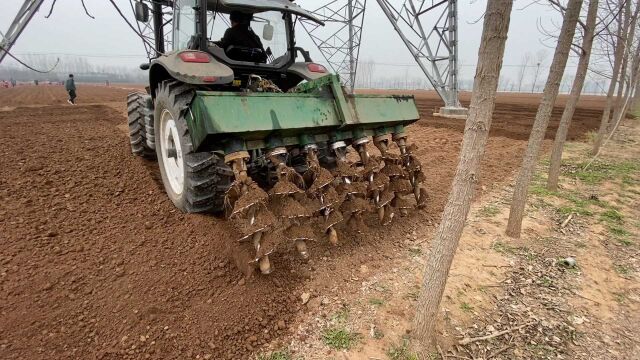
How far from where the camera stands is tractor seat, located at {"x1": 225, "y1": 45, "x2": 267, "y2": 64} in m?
3.62

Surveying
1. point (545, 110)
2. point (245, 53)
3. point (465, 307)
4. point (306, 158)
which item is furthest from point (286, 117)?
point (545, 110)

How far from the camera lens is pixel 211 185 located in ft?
9.47

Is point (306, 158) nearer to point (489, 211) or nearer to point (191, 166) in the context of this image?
point (191, 166)

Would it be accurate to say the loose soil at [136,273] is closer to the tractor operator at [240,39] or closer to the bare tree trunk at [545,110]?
the bare tree trunk at [545,110]

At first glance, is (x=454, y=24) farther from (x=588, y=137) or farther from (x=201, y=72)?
(x=201, y=72)

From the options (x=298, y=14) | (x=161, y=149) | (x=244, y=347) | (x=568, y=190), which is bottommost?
(x=244, y=347)

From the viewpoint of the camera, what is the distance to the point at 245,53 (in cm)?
368

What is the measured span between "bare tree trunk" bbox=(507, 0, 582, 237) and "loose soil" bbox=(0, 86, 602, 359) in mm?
821

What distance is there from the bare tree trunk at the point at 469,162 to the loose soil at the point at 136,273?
665 millimetres

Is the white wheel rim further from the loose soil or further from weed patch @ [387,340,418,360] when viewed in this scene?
weed patch @ [387,340,418,360]

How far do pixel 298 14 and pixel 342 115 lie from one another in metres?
1.65

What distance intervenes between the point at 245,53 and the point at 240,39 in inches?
5.6

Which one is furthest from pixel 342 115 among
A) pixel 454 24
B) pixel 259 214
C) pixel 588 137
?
pixel 588 137

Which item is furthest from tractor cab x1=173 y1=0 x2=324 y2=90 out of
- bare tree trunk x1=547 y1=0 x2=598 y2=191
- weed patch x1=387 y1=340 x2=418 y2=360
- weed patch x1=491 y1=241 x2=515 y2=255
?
bare tree trunk x1=547 y1=0 x2=598 y2=191
